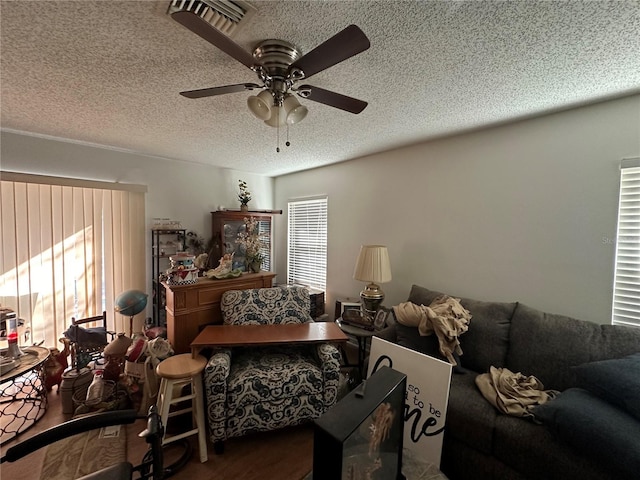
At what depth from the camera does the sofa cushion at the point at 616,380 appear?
125cm

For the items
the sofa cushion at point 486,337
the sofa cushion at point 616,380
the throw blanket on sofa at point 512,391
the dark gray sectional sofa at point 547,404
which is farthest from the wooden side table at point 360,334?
the sofa cushion at point 616,380

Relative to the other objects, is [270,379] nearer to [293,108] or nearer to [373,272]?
[373,272]

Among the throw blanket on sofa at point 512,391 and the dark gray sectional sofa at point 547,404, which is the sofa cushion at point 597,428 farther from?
the throw blanket on sofa at point 512,391

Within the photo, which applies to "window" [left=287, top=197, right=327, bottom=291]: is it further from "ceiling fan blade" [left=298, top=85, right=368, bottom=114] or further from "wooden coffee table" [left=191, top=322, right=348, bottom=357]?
"ceiling fan blade" [left=298, top=85, right=368, bottom=114]

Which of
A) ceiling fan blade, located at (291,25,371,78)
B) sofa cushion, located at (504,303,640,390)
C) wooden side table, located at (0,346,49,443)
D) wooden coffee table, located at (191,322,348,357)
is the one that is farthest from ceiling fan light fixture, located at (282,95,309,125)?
wooden side table, located at (0,346,49,443)

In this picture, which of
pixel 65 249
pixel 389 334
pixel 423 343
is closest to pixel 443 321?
pixel 423 343

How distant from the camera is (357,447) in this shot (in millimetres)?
826

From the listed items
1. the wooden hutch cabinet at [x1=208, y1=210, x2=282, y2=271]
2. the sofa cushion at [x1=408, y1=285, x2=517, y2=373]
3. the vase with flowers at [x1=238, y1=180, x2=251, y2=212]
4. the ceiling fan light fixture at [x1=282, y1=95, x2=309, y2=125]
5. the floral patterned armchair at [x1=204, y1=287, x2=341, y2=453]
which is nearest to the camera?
the ceiling fan light fixture at [x1=282, y1=95, x2=309, y2=125]

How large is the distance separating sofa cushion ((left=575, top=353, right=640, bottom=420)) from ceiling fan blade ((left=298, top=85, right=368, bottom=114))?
1.86 metres

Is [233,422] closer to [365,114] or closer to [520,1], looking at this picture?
[365,114]

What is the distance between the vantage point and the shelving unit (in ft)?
10.7

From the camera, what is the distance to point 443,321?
193 centimetres

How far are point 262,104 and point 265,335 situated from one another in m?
1.61

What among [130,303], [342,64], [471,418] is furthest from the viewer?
[130,303]
